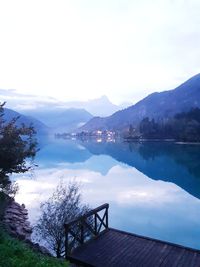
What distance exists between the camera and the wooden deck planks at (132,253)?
42.0 ft

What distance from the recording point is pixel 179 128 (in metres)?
156

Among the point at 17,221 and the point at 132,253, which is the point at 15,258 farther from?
the point at 17,221

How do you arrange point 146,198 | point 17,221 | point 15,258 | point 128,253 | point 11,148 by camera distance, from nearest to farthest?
point 15,258
point 128,253
point 11,148
point 17,221
point 146,198

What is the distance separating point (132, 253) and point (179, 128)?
5852 inches

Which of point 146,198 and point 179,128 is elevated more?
point 179,128

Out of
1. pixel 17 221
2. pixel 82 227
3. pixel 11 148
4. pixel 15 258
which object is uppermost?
pixel 11 148

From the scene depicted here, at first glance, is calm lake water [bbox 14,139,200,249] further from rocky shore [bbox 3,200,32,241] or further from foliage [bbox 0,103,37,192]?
foliage [bbox 0,103,37,192]

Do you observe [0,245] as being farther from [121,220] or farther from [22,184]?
[22,184]

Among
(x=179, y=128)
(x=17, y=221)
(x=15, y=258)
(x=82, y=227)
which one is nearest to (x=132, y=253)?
(x=82, y=227)

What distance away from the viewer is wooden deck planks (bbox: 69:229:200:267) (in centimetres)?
1280

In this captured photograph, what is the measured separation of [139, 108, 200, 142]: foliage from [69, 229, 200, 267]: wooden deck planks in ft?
420

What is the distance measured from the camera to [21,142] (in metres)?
16.8

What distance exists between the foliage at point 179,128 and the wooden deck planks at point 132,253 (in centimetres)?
12796

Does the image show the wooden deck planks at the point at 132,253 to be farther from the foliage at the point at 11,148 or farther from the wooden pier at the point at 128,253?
the foliage at the point at 11,148
